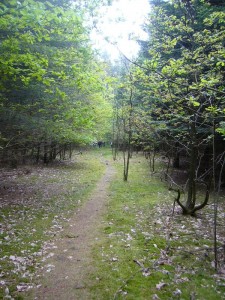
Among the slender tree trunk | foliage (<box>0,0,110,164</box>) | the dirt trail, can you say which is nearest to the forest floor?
the dirt trail

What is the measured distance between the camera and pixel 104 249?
7.71 m

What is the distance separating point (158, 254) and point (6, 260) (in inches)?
169

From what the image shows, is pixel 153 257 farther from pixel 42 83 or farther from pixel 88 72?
pixel 42 83

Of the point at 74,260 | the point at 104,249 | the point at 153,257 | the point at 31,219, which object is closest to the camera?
the point at 74,260

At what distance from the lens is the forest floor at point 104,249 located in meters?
5.77

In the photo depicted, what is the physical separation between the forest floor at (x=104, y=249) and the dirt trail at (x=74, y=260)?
0.02m

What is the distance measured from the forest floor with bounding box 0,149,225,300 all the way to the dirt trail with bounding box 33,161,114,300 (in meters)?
0.02

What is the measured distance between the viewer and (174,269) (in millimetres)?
6641

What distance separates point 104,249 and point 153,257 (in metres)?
1.51

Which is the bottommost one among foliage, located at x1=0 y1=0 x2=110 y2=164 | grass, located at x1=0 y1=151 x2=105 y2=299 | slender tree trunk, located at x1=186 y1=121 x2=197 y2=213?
grass, located at x1=0 y1=151 x2=105 y2=299

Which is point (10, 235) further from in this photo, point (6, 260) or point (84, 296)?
point (84, 296)

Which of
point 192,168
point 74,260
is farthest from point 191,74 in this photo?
point 74,260

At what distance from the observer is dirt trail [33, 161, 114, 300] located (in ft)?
18.4

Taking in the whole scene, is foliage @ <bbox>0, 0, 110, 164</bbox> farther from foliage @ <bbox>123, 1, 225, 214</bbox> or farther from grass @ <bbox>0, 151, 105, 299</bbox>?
grass @ <bbox>0, 151, 105, 299</bbox>
